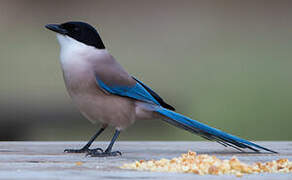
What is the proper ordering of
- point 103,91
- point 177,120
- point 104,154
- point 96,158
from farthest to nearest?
point 177,120 → point 103,91 → point 104,154 → point 96,158

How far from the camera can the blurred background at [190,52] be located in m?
7.59

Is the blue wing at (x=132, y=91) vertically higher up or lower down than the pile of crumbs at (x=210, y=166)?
higher up

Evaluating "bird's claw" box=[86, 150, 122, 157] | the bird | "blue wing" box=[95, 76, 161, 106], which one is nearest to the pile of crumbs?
"bird's claw" box=[86, 150, 122, 157]

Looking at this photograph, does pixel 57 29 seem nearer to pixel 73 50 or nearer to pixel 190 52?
pixel 73 50

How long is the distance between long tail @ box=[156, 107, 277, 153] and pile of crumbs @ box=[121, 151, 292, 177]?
650mm

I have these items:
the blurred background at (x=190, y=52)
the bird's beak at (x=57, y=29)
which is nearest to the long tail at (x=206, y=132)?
the bird's beak at (x=57, y=29)

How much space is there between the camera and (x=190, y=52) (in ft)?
26.3

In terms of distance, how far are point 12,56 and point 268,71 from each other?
113 inches

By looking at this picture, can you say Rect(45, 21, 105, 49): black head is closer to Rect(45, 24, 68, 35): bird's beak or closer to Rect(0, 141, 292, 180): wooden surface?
Rect(45, 24, 68, 35): bird's beak

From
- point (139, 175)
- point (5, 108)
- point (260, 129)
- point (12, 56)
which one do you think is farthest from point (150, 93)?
point (12, 56)

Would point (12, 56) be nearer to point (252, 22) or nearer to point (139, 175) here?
point (252, 22)

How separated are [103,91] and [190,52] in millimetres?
4214

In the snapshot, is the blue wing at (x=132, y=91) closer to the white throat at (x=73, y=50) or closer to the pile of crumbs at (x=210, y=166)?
the white throat at (x=73, y=50)

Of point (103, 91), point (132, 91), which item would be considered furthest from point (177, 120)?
point (103, 91)
